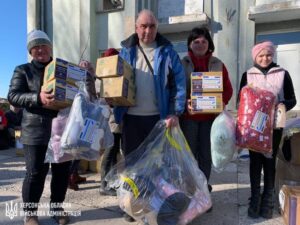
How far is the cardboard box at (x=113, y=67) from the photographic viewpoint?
256 cm

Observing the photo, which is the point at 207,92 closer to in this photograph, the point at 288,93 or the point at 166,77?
the point at 166,77

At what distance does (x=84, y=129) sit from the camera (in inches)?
95.8

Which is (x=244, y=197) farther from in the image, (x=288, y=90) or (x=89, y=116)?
(x=89, y=116)

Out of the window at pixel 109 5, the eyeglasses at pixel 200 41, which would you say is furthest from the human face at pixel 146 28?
the window at pixel 109 5

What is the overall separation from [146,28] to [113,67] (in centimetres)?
47

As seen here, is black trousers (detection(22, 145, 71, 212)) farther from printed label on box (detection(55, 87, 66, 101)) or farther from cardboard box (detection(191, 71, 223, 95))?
cardboard box (detection(191, 71, 223, 95))

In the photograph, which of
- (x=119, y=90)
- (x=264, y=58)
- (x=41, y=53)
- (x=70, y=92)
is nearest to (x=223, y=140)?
(x=264, y=58)

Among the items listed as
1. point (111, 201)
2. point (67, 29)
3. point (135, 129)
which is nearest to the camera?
point (135, 129)

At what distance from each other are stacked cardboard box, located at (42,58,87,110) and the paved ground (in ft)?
3.86

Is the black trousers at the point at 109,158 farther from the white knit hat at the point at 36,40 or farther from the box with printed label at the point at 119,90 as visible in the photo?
the white knit hat at the point at 36,40

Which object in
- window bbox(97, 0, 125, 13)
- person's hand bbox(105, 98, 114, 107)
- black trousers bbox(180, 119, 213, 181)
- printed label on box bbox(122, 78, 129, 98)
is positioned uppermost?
window bbox(97, 0, 125, 13)

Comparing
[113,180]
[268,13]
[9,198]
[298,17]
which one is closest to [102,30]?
[268,13]

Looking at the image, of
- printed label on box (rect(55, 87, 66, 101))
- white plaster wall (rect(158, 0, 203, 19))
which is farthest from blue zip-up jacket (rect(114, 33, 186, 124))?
white plaster wall (rect(158, 0, 203, 19))

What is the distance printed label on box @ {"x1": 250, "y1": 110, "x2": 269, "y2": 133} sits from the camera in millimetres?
2650
